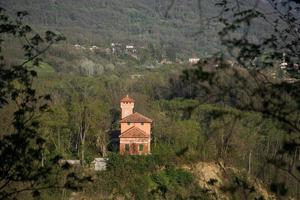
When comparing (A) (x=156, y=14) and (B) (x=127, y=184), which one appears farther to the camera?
(A) (x=156, y=14)

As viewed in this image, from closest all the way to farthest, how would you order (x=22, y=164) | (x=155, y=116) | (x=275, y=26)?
(x=275, y=26) < (x=22, y=164) < (x=155, y=116)

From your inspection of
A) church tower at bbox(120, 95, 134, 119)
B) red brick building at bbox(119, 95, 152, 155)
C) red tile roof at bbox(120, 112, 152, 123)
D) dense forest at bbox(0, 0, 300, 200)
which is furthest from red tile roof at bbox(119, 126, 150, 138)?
church tower at bbox(120, 95, 134, 119)

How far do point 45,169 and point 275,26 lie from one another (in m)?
1.60

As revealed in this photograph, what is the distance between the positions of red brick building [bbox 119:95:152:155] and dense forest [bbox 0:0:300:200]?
0.42m

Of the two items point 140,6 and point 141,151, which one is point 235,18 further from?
point 140,6

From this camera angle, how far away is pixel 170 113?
25.6 m

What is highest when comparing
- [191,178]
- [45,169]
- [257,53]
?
[257,53]

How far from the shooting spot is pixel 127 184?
17.4m

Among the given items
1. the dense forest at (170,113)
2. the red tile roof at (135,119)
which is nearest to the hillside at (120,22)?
the dense forest at (170,113)

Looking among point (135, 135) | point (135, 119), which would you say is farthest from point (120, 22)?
point (135, 135)

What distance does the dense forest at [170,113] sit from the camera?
3.19 meters

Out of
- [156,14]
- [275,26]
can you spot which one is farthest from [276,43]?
Result: [156,14]

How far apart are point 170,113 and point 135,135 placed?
4.96m

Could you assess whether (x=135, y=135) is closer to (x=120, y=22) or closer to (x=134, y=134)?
(x=134, y=134)
